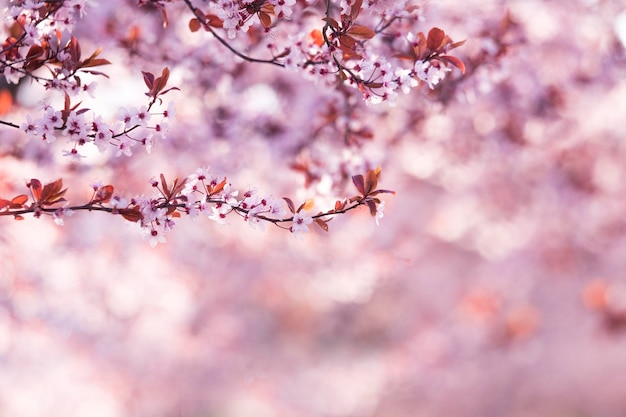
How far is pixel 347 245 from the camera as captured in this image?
8953 mm

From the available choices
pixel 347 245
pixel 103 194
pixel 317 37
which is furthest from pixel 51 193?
pixel 347 245

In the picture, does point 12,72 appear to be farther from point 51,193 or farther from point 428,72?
point 428,72

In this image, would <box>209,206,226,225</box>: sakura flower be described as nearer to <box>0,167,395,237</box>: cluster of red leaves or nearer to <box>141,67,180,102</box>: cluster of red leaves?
<box>0,167,395,237</box>: cluster of red leaves

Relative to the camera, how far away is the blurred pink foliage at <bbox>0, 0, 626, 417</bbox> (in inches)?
151

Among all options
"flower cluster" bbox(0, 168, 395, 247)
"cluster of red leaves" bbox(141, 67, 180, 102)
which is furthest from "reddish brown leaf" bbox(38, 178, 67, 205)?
"cluster of red leaves" bbox(141, 67, 180, 102)

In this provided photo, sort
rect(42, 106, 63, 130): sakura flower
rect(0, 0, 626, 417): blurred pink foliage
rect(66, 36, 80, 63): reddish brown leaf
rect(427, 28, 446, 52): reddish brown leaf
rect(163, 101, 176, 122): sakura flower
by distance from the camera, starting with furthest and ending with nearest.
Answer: rect(0, 0, 626, 417): blurred pink foliage, rect(427, 28, 446, 52): reddish brown leaf, rect(163, 101, 176, 122): sakura flower, rect(66, 36, 80, 63): reddish brown leaf, rect(42, 106, 63, 130): sakura flower

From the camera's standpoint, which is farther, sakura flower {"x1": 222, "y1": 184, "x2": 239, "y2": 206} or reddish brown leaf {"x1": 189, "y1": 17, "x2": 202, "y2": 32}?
reddish brown leaf {"x1": 189, "y1": 17, "x2": 202, "y2": 32}

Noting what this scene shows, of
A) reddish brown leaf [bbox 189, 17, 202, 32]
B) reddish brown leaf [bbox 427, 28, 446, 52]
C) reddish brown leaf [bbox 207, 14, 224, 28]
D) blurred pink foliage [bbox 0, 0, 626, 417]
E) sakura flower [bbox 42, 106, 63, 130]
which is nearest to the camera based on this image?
sakura flower [bbox 42, 106, 63, 130]

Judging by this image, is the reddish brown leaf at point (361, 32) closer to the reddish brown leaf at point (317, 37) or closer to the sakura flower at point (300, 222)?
the reddish brown leaf at point (317, 37)

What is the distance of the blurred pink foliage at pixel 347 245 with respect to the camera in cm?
385

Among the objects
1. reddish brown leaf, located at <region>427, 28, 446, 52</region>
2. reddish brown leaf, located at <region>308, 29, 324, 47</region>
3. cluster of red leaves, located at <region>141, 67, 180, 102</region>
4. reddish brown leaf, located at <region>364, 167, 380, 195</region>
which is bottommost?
reddish brown leaf, located at <region>364, 167, 380, 195</region>

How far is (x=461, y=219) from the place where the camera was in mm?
11812

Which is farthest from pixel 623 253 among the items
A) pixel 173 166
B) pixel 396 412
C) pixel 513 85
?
pixel 173 166

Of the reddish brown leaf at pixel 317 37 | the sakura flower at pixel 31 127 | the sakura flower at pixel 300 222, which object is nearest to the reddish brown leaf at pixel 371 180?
the sakura flower at pixel 300 222
